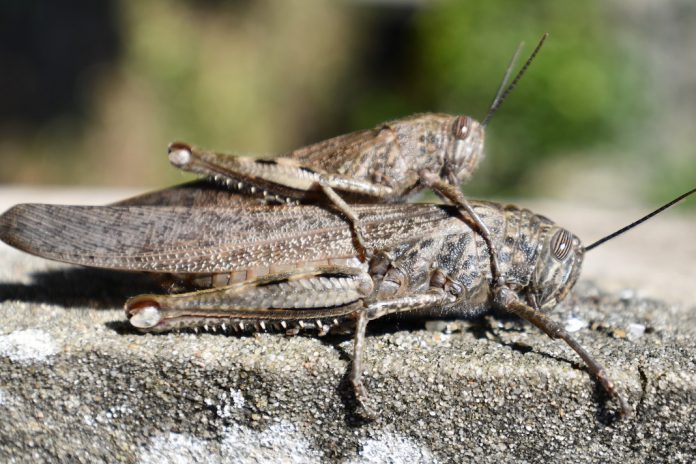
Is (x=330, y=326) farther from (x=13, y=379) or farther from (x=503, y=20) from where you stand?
(x=503, y=20)

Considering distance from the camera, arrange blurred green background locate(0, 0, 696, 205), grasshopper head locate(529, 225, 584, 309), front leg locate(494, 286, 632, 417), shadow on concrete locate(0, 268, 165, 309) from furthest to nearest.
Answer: blurred green background locate(0, 0, 696, 205) → shadow on concrete locate(0, 268, 165, 309) → grasshopper head locate(529, 225, 584, 309) → front leg locate(494, 286, 632, 417)

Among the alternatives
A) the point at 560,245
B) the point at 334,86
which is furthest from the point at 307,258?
the point at 334,86

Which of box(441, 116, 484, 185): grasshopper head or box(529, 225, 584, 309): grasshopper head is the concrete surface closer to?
box(529, 225, 584, 309): grasshopper head

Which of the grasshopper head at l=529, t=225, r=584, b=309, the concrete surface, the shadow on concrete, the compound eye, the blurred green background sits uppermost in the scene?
the blurred green background

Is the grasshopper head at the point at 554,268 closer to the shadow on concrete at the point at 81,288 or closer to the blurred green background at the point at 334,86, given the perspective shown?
the shadow on concrete at the point at 81,288

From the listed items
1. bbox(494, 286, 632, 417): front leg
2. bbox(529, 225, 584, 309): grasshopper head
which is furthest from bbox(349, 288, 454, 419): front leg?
bbox(529, 225, 584, 309): grasshopper head

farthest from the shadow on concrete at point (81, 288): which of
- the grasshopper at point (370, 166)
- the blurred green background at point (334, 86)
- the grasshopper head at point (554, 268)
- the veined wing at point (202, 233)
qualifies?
the blurred green background at point (334, 86)

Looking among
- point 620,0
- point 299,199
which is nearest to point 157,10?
point 620,0

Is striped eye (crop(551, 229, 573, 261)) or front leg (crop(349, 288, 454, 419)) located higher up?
striped eye (crop(551, 229, 573, 261))
